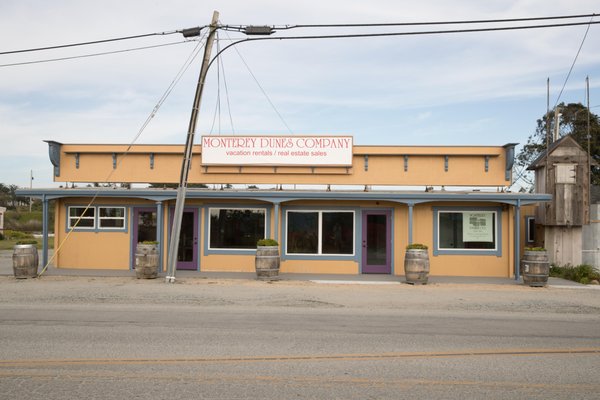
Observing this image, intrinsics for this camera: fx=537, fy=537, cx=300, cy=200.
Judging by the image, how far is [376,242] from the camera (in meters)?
18.6

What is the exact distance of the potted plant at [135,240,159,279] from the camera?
53.9 ft

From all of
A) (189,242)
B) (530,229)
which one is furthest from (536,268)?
(189,242)

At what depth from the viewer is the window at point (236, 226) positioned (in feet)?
61.7

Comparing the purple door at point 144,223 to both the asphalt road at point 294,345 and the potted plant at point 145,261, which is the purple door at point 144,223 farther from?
the asphalt road at point 294,345

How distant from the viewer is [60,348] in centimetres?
733

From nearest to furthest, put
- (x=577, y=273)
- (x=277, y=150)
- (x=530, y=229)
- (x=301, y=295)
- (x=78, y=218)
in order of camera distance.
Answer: (x=301, y=295) → (x=577, y=273) → (x=78, y=218) → (x=277, y=150) → (x=530, y=229)

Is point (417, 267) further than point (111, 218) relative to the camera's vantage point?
No

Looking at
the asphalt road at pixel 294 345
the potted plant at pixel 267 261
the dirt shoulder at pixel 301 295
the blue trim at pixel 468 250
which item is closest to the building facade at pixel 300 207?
the blue trim at pixel 468 250

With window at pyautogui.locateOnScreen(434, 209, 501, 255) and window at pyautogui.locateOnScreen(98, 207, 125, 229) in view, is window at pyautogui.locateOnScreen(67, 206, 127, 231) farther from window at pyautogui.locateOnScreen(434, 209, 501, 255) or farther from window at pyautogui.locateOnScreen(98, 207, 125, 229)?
window at pyautogui.locateOnScreen(434, 209, 501, 255)

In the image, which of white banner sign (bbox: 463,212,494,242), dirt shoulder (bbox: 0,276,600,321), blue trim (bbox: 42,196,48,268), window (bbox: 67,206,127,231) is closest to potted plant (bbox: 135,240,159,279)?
dirt shoulder (bbox: 0,276,600,321)

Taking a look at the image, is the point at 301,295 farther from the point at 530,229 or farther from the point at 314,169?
the point at 530,229

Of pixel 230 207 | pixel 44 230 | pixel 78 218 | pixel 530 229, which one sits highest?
pixel 230 207

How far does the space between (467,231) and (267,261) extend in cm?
717

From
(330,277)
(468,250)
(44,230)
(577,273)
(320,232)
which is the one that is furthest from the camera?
(320,232)
